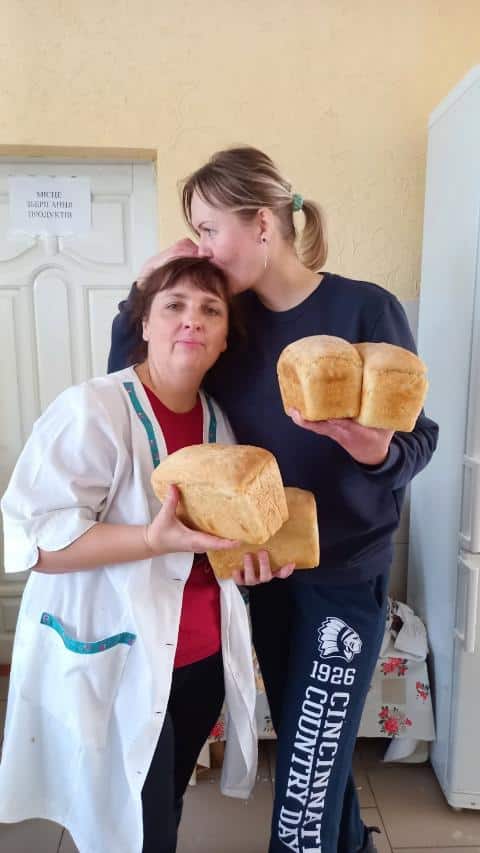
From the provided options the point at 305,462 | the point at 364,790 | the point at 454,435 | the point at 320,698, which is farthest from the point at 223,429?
the point at 364,790

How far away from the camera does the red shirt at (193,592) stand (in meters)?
1.04

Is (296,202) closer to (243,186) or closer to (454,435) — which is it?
(243,186)

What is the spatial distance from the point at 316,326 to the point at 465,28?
1.46 m

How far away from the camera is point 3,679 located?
2.38 m

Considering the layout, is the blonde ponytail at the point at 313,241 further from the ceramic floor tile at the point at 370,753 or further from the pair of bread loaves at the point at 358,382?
the ceramic floor tile at the point at 370,753

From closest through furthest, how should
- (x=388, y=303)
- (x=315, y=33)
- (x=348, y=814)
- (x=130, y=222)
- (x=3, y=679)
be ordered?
(x=388, y=303), (x=348, y=814), (x=315, y=33), (x=130, y=222), (x=3, y=679)

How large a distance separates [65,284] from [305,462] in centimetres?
143

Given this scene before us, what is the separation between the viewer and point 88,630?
0.97m

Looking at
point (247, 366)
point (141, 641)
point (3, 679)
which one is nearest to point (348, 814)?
point (141, 641)

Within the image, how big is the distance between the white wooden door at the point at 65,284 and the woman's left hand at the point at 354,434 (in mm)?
1488

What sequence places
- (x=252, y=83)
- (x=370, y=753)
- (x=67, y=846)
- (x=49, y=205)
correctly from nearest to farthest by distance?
(x=67, y=846) → (x=252, y=83) → (x=370, y=753) → (x=49, y=205)

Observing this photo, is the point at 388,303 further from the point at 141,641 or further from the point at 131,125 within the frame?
the point at 131,125

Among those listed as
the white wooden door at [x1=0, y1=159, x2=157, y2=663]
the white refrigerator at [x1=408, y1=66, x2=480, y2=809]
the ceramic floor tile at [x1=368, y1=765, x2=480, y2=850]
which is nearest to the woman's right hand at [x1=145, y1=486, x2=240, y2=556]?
the white refrigerator at [x1=408, y1=66, x2=480, y2=809]

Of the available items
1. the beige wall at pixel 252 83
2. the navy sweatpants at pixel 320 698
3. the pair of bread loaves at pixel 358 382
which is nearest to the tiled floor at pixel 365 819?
the navy sweatpants at pixel 320 698
